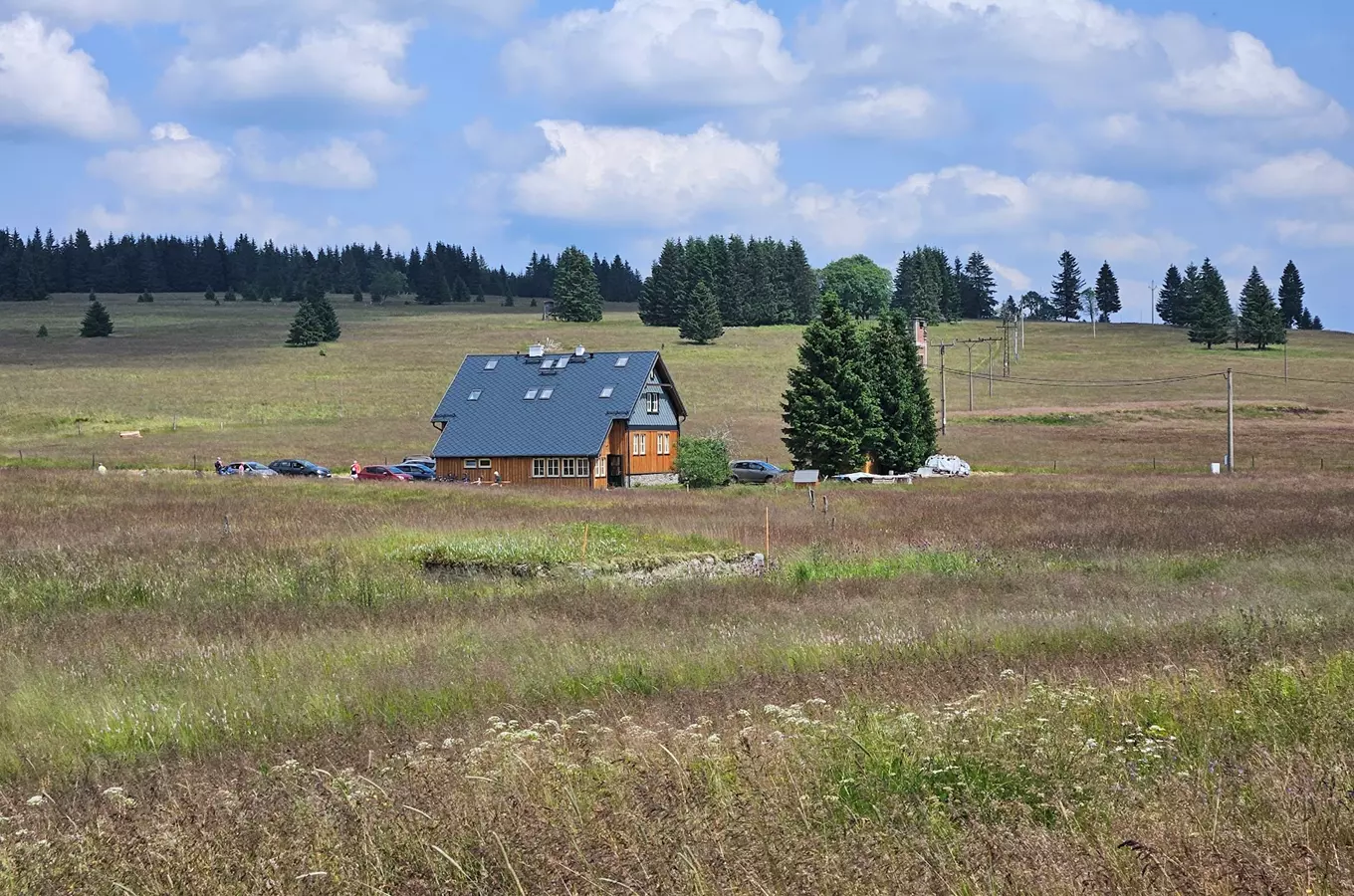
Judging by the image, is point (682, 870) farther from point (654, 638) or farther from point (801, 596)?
point (801, 596)

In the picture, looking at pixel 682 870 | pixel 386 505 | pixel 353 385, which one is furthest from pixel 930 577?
pixel 353 385

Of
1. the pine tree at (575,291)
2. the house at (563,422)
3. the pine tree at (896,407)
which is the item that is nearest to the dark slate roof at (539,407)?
the house at (563,422)

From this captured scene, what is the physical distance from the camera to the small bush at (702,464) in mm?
59125

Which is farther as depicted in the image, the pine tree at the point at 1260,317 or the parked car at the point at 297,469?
the pine tree at the point at 1260,317

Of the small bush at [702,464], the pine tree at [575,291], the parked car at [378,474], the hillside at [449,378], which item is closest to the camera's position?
the small bush at [702,464]

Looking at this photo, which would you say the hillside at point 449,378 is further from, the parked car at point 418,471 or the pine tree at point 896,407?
the parked car at point 418,471

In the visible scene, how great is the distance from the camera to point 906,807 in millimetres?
6125

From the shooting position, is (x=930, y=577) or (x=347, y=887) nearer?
(x=347, y=887)

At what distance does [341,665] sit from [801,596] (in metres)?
7.59

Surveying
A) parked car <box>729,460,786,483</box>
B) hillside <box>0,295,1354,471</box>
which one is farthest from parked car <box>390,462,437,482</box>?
parked car <box>729,460,786,483</box>

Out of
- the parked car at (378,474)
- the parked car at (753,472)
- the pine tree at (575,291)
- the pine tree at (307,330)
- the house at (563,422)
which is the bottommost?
the parked car at (753,472)

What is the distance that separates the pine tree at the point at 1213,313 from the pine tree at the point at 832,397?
11064 centimetres

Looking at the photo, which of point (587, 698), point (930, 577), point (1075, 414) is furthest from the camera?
point (1075, 414)

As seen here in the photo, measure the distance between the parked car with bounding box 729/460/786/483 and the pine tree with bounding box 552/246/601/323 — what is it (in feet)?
382
